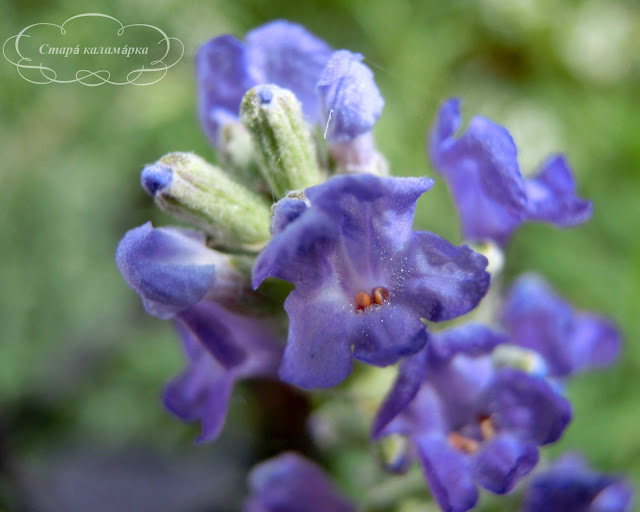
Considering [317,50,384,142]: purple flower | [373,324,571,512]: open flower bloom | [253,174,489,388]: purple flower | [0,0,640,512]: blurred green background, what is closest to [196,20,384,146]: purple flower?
[317,50,384,142]: purple flower

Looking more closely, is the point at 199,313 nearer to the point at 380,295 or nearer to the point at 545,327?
the point at 380,295

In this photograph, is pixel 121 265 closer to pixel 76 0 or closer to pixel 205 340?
pixel 205 340

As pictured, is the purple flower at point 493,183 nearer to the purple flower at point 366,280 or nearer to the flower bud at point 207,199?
the purple flower at point 366,280

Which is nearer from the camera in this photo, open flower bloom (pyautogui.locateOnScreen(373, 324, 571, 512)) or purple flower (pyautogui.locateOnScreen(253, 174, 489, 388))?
purple flower (pyautogui.locateOnScreen(253, 174, 489, 388))

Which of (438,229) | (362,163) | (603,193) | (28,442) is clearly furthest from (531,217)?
(28,442)

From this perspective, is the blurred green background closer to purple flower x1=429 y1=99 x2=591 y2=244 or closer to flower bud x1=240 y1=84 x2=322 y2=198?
purple flower x1=429 y1=99 x2=591 y2=244
